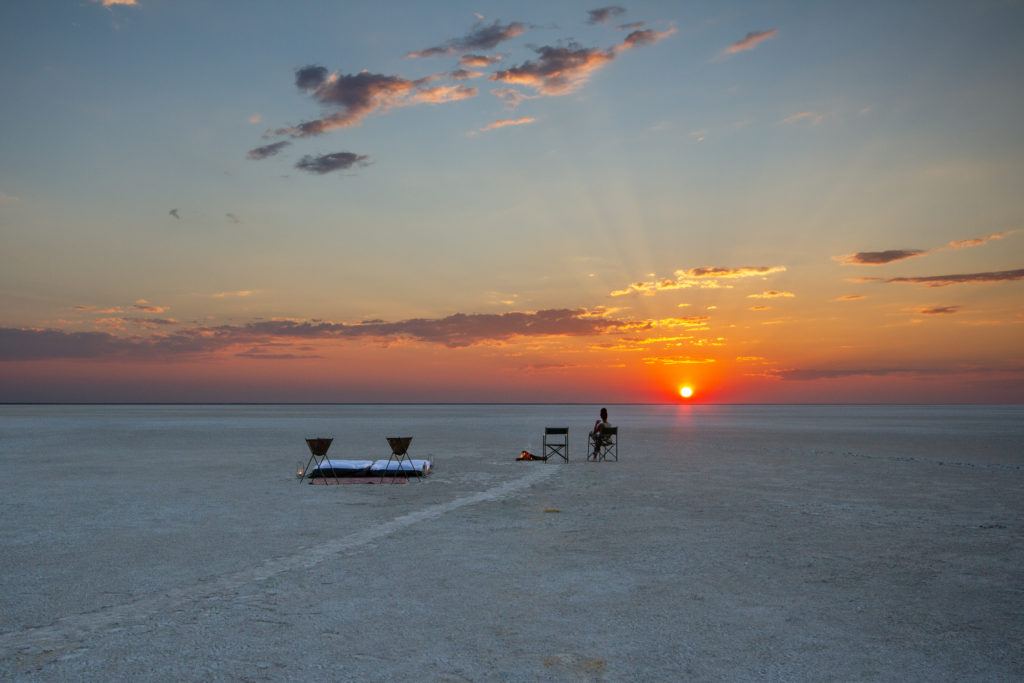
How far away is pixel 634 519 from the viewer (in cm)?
1241

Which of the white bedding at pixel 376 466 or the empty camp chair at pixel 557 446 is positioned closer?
the white bedding at pixel 376 466

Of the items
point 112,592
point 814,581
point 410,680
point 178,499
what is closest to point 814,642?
point 814,581

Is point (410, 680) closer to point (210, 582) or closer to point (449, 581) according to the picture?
point (449, 581)

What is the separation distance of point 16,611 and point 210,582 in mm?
1853

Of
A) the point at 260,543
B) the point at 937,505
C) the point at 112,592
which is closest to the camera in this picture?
the point at 112,592

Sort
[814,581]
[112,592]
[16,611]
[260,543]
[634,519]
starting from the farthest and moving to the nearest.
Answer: [634,519] < [260,543] < [814,581] < [112,592] < [16,611]

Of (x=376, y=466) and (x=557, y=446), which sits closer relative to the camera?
(x=376, y=466)

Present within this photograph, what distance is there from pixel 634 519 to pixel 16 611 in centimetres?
881

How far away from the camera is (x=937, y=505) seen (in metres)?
14.4

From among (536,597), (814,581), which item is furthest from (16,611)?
(814,581)

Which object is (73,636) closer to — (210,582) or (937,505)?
(210,582)

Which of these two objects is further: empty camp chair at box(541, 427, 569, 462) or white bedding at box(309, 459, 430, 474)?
empty camp chair at box(541, 427, 569, 462)

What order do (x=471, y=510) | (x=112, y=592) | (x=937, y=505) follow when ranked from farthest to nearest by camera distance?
(x=937, y=505) → (x=471, y=510) → (x=112, y=592)

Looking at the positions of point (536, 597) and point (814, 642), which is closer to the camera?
point (814, 642)
